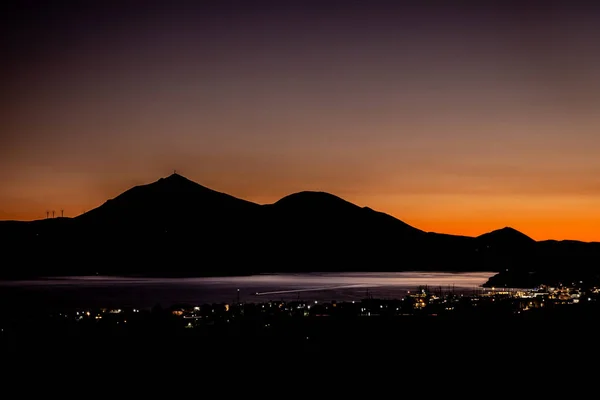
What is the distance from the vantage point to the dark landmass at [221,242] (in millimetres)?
131625

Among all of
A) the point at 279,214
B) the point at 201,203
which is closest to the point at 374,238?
the point at 279,214

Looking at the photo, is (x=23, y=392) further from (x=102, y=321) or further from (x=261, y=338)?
(x=102, y=321)

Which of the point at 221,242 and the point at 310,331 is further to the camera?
the point at 221,242

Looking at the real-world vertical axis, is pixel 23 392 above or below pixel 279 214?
below

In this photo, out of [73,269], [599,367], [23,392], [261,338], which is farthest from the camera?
[73,269]

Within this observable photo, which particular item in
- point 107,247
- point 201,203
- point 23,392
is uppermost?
point 201,203

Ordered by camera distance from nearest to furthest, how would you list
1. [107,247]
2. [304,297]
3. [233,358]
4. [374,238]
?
[233,358] < [304,297] < [107,247] < [374,238]

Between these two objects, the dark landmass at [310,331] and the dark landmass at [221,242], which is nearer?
the dark landmass at [310,331]

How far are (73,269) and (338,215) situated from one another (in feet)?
235

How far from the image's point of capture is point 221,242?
15450 cm

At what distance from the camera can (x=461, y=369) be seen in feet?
70.2

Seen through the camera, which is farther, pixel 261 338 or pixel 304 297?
pixel 304 297

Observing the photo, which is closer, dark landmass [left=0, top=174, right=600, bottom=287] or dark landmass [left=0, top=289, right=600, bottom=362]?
dark landmass [left=0, top=289, right=600, bottom=362]

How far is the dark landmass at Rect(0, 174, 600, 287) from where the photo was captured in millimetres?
131625
